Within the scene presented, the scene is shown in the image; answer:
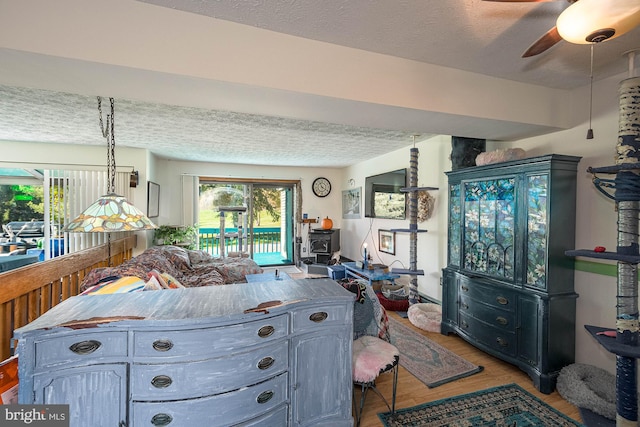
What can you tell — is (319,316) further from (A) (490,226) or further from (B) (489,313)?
(A) (490,226)

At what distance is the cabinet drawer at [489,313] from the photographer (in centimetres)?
247

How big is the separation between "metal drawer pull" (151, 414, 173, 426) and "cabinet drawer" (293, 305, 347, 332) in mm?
694

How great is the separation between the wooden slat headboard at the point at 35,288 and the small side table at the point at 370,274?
3.35 metres

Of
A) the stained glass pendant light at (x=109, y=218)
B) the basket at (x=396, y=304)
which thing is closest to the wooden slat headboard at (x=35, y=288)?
the stained glass pendant light at (x=109, y=218)

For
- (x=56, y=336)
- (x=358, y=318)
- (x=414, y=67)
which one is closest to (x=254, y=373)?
(x=56, y=336)

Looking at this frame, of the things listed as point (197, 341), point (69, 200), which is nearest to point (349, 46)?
point (197, 341)

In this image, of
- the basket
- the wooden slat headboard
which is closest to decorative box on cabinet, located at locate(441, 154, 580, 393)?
the basket

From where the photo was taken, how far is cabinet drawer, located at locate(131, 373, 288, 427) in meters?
1.28

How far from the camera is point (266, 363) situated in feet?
4.76

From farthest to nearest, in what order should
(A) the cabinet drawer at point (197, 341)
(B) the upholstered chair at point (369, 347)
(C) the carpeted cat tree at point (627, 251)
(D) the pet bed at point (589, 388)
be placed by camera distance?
1. (D) the pet bed at point (589, 388)
2. (B) the upholstered chair at point (369, 347)
3. (C) the carpeted cat tree at point (627, 251)
4. (A) the cabinet drawer at point (197, 341)

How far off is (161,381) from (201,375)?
0.17 meters

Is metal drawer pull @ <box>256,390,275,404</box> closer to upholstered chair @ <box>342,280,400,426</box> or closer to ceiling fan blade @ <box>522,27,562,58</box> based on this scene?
upholstered chair @ <box>342,280,400,426</box>

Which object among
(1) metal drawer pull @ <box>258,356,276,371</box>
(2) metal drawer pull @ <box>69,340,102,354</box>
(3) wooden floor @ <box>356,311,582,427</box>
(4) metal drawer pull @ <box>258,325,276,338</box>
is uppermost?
(2) metal drawer pull @ <box>69,340,102,354</box>

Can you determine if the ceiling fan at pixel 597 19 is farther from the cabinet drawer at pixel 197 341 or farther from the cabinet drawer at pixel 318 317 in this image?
the cabinet drawer at pixel 197 341
